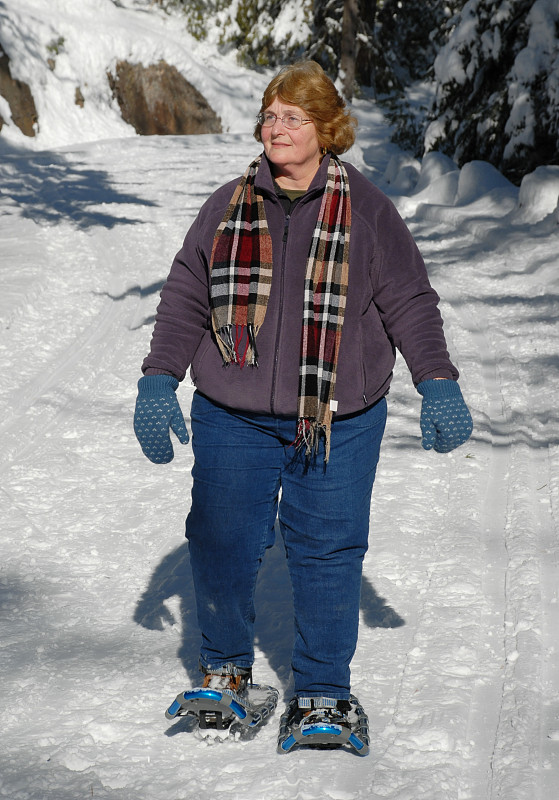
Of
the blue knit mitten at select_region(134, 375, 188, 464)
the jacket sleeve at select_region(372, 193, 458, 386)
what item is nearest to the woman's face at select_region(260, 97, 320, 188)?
the jacket sleeve at select_region(372, 193, 458, 386)

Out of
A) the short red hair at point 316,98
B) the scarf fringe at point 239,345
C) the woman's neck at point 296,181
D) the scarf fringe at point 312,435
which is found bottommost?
the scarf fringe at point 312,435

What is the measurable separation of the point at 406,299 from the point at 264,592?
154cm

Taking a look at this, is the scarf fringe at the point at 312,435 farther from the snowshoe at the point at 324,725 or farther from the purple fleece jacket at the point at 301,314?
the snowshoe at the point at 324,725

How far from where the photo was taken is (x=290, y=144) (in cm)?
240

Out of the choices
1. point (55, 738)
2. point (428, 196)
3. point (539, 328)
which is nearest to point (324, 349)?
point (55, 738)

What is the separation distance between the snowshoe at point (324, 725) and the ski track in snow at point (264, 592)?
0.05 m

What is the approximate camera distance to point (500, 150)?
12.0m

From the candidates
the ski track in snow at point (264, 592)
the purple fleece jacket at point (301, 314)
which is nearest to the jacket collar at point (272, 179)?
the purple fleece jacket at point (301, 314)

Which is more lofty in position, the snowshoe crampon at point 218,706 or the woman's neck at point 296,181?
Result: the woman's neck at point 296,181

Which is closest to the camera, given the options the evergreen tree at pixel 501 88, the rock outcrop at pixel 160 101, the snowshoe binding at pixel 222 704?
the snowshoe binding at pixel 222 704

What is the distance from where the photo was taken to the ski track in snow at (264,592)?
251cm

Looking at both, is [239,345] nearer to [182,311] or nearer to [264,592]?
[182,311]

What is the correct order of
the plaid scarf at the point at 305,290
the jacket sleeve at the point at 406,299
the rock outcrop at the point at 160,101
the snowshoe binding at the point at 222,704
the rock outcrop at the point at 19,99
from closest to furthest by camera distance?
the plaid scarf at the point at 305,290 < the jacket sleeve at the point at 406,299 < the snowshoe binding at the point at 222,704 < the rock outcrop at the point at 19,99 < the rock outcrop at the point at 160,101

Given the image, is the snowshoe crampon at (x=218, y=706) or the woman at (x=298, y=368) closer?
the woman at (x=298, y=368)
